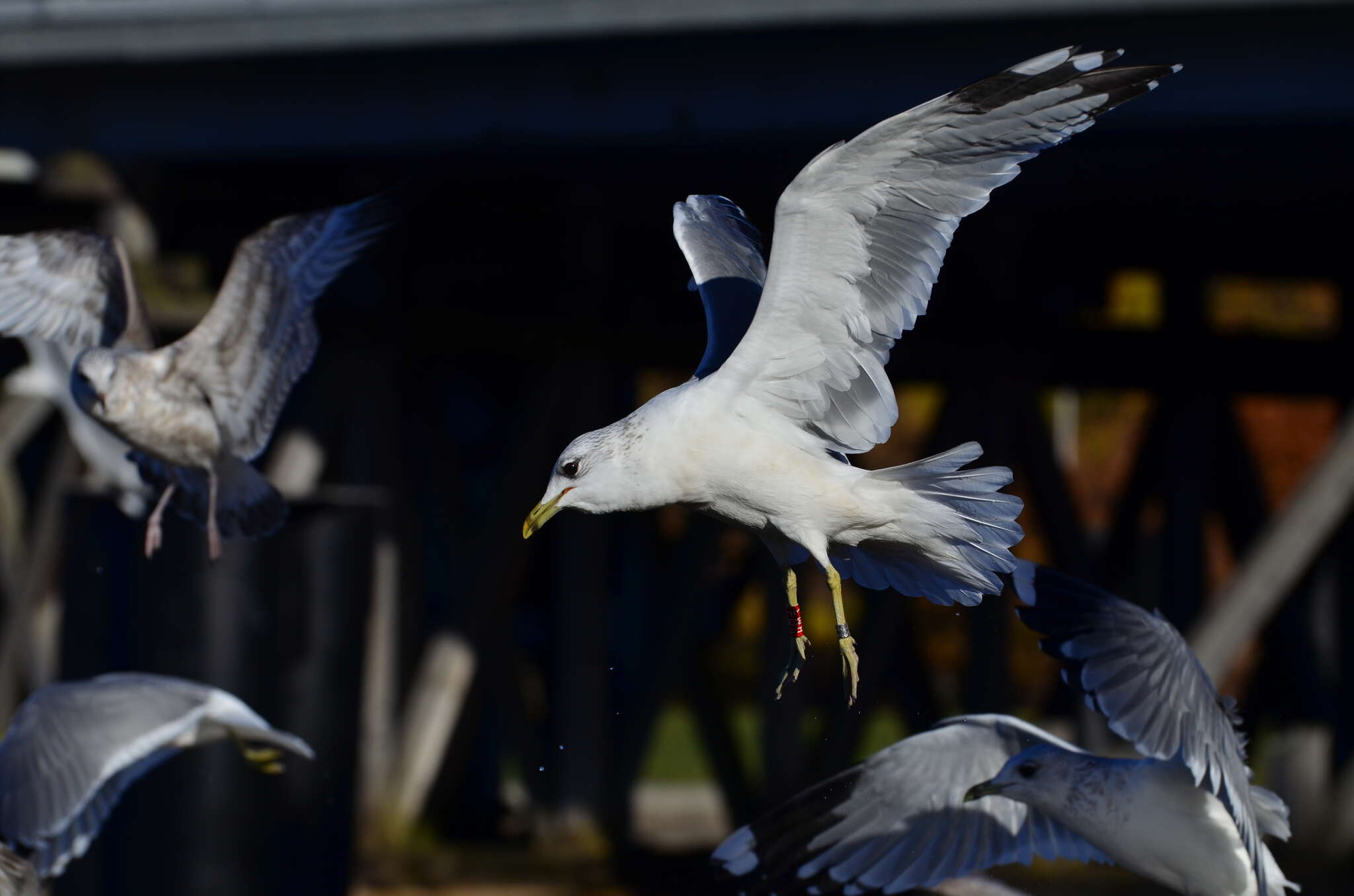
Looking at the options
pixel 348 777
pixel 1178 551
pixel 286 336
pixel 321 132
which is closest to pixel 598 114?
pixel 321 132

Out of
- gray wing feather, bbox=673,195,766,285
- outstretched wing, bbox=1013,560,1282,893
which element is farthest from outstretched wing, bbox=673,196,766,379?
outstretched wing, bbox=1013,560,1282,893

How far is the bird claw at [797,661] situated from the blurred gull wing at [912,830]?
1.58 feet

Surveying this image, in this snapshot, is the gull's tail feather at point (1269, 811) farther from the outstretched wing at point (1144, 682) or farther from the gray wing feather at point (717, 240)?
the gray wing feather at point (717, 240)

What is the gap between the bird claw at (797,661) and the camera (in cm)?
317

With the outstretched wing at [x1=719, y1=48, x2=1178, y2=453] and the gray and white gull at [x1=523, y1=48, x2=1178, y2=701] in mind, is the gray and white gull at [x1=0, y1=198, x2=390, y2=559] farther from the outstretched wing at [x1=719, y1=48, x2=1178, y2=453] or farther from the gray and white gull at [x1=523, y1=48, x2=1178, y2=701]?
the outstretched wing at [x1=719, y1=48, x2=1178, y2=453]

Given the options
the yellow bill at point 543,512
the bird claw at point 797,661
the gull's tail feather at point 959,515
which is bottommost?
the bird claw at point 797,661

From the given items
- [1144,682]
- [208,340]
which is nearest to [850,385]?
[1144,682]

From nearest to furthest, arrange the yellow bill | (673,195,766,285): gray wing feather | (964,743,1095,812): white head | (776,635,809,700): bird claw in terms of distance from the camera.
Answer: the yellow bill, (776,635,809,700): bird claw, (964,743,1095,812): white head, (673,195,766,285): gray wing feather

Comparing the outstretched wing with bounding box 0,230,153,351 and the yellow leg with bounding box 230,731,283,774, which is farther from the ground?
the outstretched wing with bounding box 0,230,153,351

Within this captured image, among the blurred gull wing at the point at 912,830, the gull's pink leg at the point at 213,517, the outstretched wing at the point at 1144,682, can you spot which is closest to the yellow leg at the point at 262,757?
the gull's pink leg at the point at 213,517

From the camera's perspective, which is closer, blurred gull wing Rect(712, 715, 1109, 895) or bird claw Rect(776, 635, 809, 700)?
bird claw Rect(776, 635, 809, 700)

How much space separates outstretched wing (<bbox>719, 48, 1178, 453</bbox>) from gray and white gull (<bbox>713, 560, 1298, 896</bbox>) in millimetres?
561

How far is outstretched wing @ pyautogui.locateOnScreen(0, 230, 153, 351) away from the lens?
3.78 meters

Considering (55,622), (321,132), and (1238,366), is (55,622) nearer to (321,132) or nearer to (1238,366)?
(321,132)
